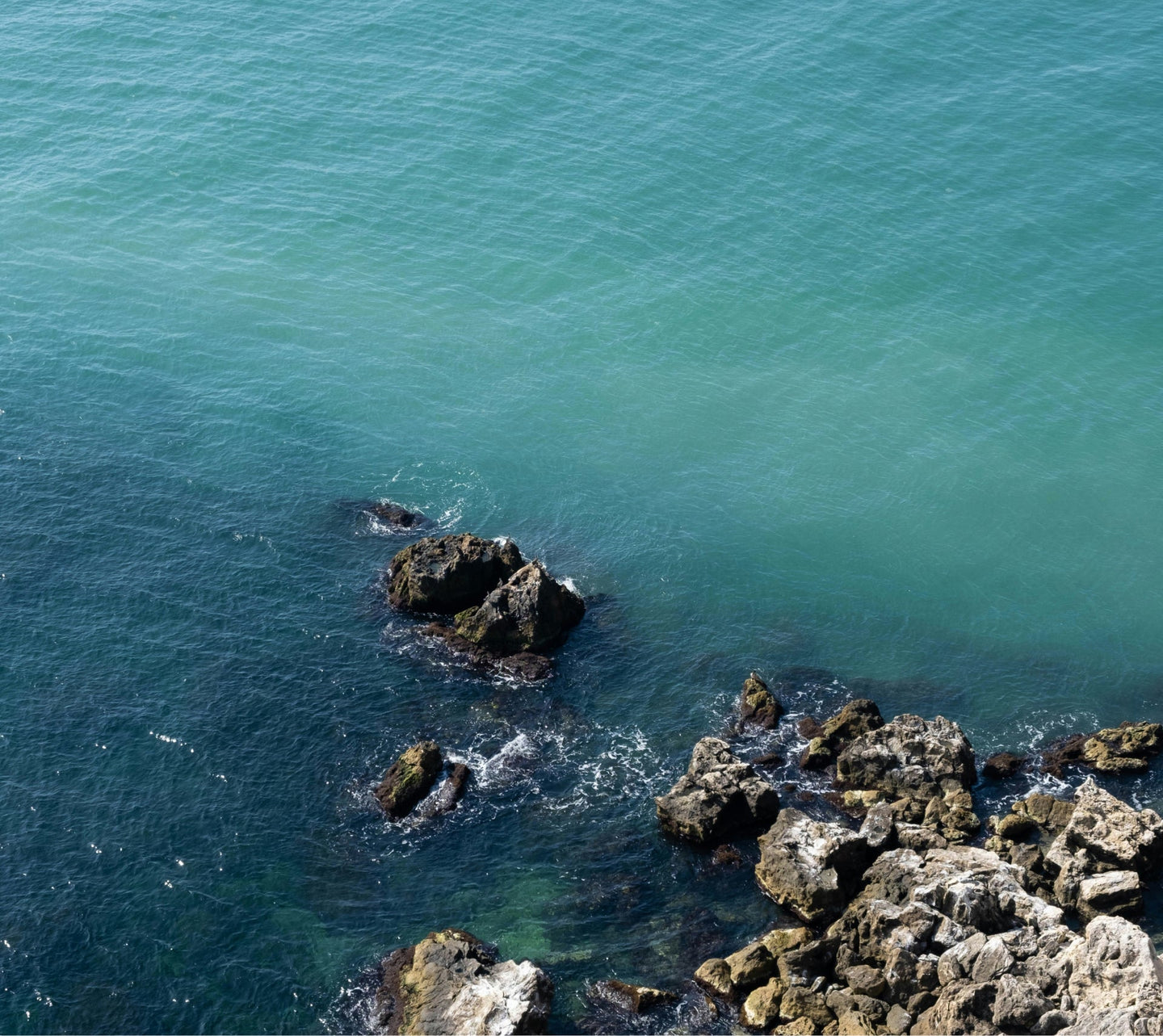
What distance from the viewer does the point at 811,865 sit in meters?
72.9

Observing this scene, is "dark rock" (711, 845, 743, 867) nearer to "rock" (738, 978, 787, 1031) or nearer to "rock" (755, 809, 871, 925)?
"rock" (755, 809, 871, 925)

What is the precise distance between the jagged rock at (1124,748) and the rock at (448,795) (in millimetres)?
40247

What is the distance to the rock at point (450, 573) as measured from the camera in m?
92.3

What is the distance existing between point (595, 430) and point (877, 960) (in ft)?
187

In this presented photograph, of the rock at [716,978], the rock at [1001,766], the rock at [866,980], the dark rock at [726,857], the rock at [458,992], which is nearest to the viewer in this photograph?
the rock at [458,992]

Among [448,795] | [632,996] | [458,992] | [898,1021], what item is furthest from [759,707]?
A: [458,992]

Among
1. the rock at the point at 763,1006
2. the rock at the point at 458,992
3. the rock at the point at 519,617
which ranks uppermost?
the rock at the point at 519,617

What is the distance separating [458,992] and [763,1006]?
15719mm

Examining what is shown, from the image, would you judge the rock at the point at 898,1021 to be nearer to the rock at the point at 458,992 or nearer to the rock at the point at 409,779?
the rock at the point at 458,992

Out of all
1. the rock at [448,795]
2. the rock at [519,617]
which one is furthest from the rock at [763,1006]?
the rock at [519,617]

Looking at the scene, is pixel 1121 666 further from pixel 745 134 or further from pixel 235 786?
pixel 745 134

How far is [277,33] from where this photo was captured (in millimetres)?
161375

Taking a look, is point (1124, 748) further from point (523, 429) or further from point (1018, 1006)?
point (523, 429)

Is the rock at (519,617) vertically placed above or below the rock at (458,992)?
above
